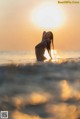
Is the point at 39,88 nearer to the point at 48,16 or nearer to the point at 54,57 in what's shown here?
the point at 54,57

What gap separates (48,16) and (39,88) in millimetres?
461

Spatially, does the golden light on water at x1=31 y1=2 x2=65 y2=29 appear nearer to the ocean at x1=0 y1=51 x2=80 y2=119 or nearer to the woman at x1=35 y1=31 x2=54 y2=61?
the woman at x1=35 y1=31 x2=54 y2=61

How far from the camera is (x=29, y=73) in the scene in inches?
64.2

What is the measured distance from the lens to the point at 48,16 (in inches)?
65.6

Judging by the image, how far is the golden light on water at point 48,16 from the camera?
1.65 m

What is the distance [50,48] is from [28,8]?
0.95 feet

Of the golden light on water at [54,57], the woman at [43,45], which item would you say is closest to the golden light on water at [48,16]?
the woman at [43,45]

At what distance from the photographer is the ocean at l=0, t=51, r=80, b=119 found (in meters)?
1.62

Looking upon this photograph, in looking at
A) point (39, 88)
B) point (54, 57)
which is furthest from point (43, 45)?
point (39, 88)

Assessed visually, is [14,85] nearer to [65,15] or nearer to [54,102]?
[54,102]

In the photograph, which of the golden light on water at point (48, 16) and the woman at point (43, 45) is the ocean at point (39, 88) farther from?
the golden light on water at point (48, 16)

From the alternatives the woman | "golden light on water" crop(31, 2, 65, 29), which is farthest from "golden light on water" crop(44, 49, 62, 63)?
"golden light on water" crop(31, 2, 65, 29)

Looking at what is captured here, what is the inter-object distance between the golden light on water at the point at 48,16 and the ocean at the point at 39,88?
0.75 feet

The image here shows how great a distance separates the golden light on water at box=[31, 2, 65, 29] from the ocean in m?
0.23
